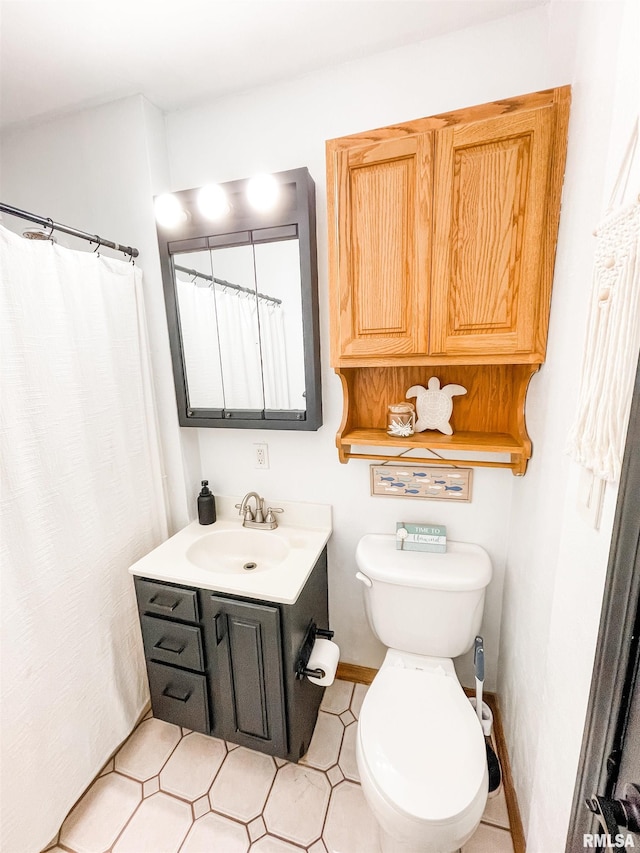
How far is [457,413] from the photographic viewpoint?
1.33m

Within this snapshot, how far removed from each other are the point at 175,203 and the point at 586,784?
1.94 meters

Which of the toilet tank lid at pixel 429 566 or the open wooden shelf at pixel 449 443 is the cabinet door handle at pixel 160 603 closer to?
the toilet tank lid at pixel 429 566

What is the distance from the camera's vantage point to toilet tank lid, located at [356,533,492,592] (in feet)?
4.05

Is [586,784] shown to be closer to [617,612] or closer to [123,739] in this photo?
[617,612]

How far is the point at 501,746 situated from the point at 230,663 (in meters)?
1.08

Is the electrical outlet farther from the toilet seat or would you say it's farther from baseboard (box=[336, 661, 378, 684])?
baseboard (box=[336, 661, 378, 684])


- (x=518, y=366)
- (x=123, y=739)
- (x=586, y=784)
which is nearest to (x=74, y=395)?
(x=123, y=739)

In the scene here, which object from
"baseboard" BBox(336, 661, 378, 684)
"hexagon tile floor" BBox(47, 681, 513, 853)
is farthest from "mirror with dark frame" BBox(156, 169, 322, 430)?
"hexagon tile floor" BBox(47, 681, 513, 853)

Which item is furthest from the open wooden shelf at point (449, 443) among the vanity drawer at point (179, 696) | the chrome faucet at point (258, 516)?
the vanity drawer at point (179, 696)

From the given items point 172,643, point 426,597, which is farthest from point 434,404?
point 172,643

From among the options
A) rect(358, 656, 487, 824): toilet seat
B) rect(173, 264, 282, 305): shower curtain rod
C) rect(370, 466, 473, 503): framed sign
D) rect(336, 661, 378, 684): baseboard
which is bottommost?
rect(336, 661, 378, 684): baseboard

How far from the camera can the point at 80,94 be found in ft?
4.35

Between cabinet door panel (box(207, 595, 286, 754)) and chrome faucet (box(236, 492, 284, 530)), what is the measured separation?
0.40 m

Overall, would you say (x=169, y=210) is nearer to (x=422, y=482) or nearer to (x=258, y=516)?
(x=258, y=516)
